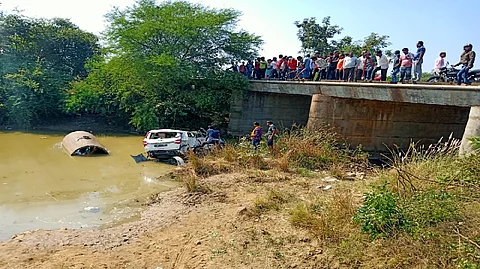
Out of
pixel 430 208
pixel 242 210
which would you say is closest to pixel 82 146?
pixel 242 210

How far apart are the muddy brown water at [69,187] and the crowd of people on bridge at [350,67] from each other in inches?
321

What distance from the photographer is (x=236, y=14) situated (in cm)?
2200

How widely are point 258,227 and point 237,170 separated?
474 cm

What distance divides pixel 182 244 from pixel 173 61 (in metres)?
14.6

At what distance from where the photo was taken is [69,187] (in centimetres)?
1025

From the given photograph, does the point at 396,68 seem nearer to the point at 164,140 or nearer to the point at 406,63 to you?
the point at 406,63

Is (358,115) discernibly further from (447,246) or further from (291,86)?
(447,246)

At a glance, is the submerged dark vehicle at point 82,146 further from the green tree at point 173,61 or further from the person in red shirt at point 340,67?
the person in red shirt at point 340,67

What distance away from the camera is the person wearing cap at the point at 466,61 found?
10344 millimetres

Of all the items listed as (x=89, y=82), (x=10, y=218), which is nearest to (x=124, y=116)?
(x=89, y=82)

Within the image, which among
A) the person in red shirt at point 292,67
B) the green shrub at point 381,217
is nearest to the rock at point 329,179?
the green shrub at point 381,217

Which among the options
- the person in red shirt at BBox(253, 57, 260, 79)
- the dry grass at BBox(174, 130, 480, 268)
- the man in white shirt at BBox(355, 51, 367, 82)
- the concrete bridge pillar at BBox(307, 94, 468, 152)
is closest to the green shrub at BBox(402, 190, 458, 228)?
the dry grass at BBox(174, 130, 480, 268)

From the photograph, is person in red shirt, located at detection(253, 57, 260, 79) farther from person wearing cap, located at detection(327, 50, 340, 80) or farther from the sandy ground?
the sandy ground

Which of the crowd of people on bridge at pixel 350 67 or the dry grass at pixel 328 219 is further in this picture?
the crowd of people on bridge at pixel 350 67
